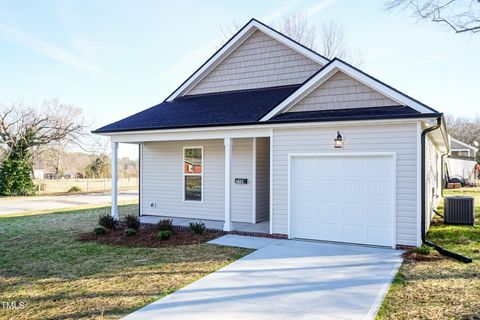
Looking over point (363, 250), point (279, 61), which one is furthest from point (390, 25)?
point (363, 250)

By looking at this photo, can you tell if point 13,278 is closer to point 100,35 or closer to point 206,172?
point 206,172

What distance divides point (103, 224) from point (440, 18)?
548 inches

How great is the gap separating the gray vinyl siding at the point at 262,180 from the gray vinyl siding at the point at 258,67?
2.42 m

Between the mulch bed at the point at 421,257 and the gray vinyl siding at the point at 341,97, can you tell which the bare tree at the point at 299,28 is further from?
the mulch bed at the point at 421,257

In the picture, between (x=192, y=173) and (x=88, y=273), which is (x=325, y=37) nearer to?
(x=192, y=173)

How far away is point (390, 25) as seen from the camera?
14.0 meters

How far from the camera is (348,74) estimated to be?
794cm

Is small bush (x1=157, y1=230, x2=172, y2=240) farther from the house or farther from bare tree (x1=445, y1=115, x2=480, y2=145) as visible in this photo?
bare tree (x1=445, y1=115, x2=480, y2=145)

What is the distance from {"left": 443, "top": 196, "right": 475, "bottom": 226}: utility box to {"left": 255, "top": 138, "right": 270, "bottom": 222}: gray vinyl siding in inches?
217

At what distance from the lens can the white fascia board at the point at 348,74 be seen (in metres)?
7.25

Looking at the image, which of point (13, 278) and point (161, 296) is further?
point (13, 278)

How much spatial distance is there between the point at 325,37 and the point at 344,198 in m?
19.4

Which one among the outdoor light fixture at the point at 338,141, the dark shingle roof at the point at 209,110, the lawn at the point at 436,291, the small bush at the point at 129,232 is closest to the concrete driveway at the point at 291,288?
the lawn at the point at 436,291

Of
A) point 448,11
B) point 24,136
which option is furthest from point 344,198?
point 24,136
